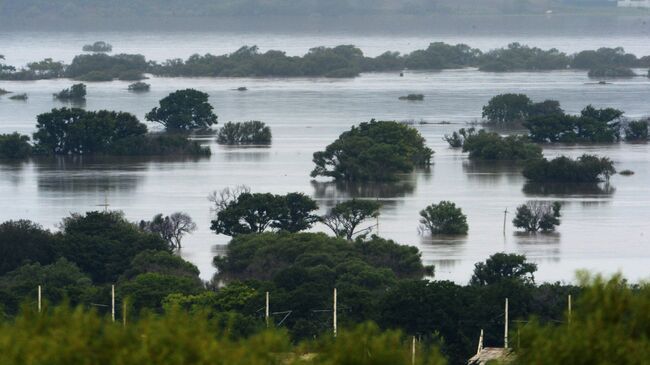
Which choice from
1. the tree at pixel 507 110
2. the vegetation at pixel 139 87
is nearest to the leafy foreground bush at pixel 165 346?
the tree at pixel 507 110

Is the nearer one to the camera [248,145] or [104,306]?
[104,306]

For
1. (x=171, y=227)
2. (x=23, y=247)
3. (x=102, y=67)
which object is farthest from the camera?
(x=102, y=67)

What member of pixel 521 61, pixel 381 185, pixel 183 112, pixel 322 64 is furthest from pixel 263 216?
pixel 521 61

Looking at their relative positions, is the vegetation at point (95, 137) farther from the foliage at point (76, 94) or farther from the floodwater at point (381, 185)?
the foliage at point (76, 94)

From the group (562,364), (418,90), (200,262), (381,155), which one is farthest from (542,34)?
(562,364)

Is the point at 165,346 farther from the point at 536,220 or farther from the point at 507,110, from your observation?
the point at 507,110

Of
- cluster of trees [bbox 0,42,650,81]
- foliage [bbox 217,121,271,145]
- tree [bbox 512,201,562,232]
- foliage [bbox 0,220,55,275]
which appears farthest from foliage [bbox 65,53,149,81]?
foliage [bbox 0,220,55,275]

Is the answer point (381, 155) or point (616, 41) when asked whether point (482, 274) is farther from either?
point (616, 41)
